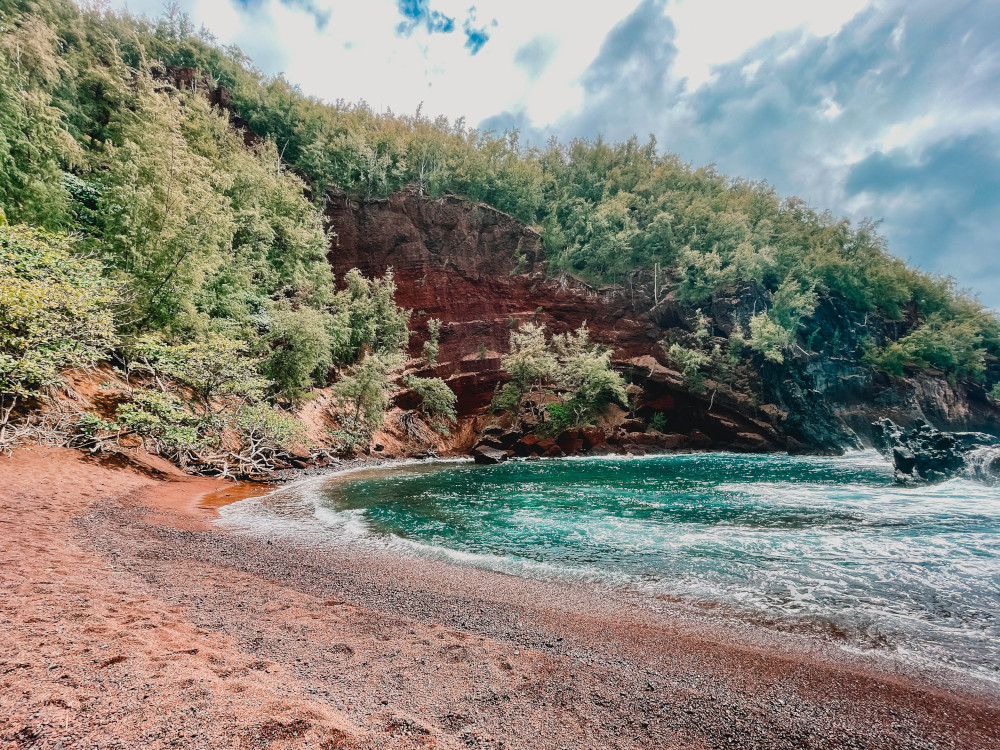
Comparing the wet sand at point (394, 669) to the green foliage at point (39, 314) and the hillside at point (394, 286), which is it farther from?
the hillside at point (394, 286)

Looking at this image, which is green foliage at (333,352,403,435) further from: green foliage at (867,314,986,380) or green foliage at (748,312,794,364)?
green foliage at (867,314,986,380)

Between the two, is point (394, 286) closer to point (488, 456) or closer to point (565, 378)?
point (565, 378)

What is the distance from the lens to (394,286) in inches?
1510

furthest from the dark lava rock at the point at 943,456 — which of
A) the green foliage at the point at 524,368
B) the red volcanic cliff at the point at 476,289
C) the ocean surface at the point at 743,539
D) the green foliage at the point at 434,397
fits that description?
the green foliage at the point at 434,397

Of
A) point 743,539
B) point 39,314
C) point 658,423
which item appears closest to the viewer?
point 743,539

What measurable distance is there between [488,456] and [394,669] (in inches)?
976

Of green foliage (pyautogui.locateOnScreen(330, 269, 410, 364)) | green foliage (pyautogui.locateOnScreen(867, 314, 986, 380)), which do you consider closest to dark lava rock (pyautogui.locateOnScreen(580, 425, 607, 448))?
Result: green foliage (pyautogui.locateOnScreen(330, 269, 410, 364))

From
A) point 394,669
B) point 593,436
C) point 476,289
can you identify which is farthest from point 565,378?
point 394,669

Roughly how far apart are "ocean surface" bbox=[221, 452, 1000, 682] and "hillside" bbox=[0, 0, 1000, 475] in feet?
23.9

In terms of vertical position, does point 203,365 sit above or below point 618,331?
below

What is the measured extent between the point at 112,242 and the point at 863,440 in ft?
197

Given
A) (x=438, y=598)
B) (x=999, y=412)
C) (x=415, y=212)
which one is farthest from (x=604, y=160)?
(x=438, y=598)

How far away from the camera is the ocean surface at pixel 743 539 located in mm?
5348

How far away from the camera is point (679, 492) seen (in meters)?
15.4
